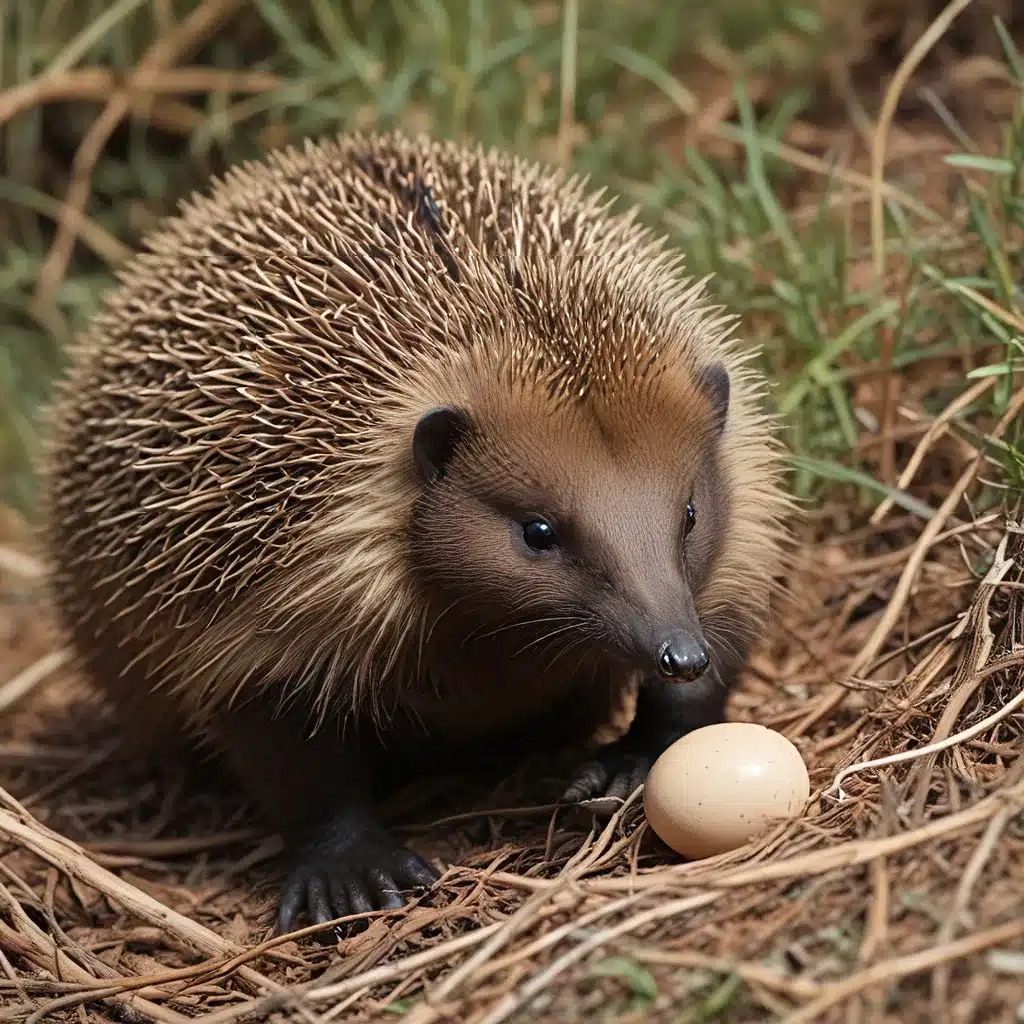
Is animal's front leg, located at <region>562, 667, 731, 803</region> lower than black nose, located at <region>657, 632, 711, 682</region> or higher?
lower

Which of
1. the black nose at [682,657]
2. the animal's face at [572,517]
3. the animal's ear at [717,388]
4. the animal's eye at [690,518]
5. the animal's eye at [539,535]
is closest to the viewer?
the black nose at [682,657]

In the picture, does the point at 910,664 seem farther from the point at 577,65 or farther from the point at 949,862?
the point at 577,65

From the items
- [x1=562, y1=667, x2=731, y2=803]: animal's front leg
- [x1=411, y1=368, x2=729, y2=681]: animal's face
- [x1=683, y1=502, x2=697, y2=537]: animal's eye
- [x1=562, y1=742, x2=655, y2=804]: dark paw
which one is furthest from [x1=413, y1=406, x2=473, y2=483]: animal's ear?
[x1=562, y1=742, x2=655, y2=804]: dark paw

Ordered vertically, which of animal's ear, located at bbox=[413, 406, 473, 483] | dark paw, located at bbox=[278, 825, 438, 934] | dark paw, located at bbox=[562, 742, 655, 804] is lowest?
dark paw, located at bbox=[278, 825, 438, 934]

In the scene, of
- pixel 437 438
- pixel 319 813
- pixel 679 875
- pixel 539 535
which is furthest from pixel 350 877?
pixel 437 438

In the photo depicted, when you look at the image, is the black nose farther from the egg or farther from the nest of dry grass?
the nest of dry grass

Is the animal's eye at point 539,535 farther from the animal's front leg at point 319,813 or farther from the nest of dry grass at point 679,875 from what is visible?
the animal's front leg at point 319,813

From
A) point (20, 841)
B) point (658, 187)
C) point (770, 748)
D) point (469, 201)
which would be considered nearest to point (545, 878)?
point (770, 748)

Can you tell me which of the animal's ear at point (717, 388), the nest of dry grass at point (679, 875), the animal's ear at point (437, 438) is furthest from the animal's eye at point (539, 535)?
the nest of dry grass at point (679, 875)
